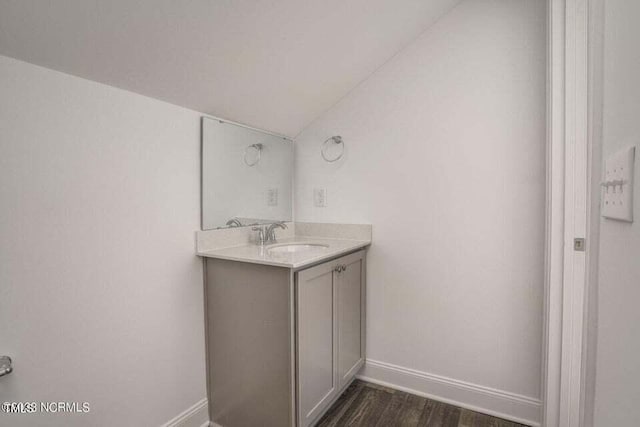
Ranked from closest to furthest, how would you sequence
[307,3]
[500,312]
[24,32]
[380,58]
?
[24,32] < [307,3] < [500,312] < [380,58]

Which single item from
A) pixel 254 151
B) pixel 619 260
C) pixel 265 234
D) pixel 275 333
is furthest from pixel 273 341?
pixel 619 260

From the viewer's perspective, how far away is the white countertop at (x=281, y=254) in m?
1.42

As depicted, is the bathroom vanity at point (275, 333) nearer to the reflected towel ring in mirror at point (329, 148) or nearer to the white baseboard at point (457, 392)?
the white baseboard at point (457, 392)

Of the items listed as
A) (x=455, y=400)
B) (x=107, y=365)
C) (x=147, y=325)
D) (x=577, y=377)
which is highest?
(x=147, y=325)

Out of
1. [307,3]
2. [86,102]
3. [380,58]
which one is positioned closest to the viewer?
[86,102]

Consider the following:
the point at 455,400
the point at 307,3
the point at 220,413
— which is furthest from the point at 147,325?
the point at 455,400

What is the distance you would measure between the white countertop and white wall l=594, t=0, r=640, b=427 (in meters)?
1.01

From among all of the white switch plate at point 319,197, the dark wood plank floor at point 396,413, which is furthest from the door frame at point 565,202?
the white switch plate at point 319,197

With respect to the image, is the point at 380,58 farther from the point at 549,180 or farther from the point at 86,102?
the point at 86,102

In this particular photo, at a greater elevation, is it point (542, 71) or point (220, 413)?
point (542, 71)

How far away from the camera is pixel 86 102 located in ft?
3.96

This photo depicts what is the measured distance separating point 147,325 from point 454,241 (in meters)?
1.69

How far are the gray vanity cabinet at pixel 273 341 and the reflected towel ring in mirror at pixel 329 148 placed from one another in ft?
2.54

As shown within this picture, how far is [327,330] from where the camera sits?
1.67m
